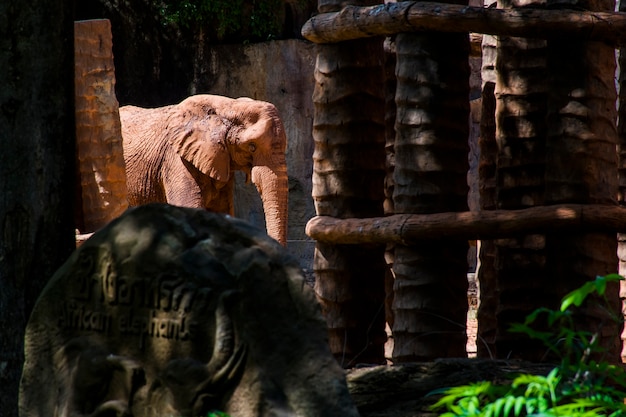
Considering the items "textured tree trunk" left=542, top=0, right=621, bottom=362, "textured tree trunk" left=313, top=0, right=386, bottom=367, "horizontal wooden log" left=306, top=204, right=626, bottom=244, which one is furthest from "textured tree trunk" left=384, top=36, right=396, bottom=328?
"textured tree trunk" left=542, top=0, right=621, bottom=362

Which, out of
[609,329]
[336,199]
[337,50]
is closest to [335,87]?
[337,50]

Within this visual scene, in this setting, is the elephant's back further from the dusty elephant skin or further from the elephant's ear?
the dusty elephant skin

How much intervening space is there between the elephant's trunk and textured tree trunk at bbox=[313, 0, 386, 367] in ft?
19.2

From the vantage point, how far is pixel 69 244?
4398mm

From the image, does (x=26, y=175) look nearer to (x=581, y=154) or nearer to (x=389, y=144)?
(x=581, y=154)

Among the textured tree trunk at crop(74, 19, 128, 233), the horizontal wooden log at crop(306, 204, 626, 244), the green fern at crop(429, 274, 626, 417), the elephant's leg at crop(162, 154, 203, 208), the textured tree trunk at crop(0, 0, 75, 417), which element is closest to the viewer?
the green fern at crop(429, 274, 626, 417)

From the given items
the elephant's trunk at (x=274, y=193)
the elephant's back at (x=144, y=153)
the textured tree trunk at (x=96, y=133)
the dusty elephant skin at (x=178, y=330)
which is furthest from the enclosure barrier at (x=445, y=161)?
the elephant's back at (x=144, y=153)

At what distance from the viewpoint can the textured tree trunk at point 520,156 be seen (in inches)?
232

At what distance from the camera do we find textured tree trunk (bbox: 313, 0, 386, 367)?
19.2ft

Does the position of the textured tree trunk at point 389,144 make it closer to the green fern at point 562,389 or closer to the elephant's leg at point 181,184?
the green fern at point 562,389

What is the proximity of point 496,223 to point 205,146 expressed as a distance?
6.83 metres

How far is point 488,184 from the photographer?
7.37 metres

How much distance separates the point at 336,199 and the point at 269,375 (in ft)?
8.60

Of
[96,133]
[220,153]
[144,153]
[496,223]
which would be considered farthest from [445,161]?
[144,153]
